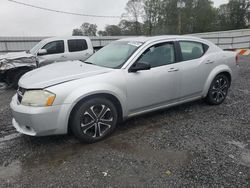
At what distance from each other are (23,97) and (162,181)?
2.16 meters

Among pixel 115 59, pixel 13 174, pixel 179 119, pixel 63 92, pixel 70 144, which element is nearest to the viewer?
pixel 13 174

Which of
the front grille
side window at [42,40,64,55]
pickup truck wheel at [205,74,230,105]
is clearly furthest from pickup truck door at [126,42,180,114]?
side window at [42,40,64,55]

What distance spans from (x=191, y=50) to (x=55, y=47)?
17.3 ft

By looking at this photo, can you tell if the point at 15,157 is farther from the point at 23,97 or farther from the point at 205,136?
the point at 205,136

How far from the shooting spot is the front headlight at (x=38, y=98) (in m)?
2.67

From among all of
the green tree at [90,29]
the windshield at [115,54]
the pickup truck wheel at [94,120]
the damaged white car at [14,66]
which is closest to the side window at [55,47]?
the damaged white car at [14,66]

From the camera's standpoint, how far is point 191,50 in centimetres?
408

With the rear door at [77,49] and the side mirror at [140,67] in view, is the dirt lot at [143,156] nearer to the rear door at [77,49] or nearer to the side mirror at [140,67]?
the side mirror at [140,67]

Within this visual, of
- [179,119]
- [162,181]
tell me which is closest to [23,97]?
[162,181]

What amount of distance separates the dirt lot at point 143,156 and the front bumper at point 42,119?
0.35 m

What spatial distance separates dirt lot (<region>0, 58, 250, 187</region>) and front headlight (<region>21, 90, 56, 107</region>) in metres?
0.74

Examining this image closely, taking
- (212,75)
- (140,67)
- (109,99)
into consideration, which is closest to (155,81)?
(140,67)

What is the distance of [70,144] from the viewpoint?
310 cm

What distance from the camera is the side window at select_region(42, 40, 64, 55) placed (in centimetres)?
733
